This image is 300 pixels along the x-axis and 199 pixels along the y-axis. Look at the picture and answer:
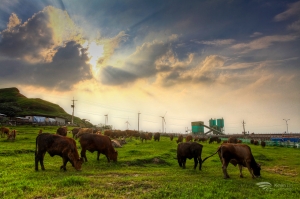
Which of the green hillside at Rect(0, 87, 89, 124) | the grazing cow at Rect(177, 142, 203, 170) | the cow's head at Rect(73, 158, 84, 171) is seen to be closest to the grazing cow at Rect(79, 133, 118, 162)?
the cow's head at Rect(73, 158, 84, 171)

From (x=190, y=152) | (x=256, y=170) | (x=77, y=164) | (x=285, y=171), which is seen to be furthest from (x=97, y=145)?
(x=285, y=171)

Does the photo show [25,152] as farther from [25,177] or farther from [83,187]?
[83,187]

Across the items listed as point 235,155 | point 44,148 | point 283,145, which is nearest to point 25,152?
point 44,148

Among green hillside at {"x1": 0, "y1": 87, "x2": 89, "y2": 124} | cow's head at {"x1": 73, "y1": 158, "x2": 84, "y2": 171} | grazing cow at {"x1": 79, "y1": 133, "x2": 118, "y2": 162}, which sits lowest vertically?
cow's head at {"x1": 73, "y1": 158, "x2": 84, "y2": 171}

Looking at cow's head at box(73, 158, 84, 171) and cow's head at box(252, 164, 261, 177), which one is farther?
cow's head at box(252, 164, 261, 177)

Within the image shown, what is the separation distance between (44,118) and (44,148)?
3421 inches

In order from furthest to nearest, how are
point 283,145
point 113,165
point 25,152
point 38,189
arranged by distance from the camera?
point 283,145, point 25,152, point 113,165, point 38,189

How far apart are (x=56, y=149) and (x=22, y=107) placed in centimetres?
10666

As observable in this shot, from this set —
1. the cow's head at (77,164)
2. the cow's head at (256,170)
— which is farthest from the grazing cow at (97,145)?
the cow's head at (256,170)

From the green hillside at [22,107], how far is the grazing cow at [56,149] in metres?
76.1

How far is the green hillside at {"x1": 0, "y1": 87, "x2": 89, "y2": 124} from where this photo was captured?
79.5 m

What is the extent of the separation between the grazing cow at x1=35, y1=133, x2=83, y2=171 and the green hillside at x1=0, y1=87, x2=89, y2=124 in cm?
7614

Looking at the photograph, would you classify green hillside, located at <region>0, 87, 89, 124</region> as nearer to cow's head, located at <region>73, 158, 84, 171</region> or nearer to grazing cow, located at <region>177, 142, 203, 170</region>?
cow's head, located at <region>73, 158, 84, 171</region>

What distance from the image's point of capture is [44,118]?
90750 millimetres
